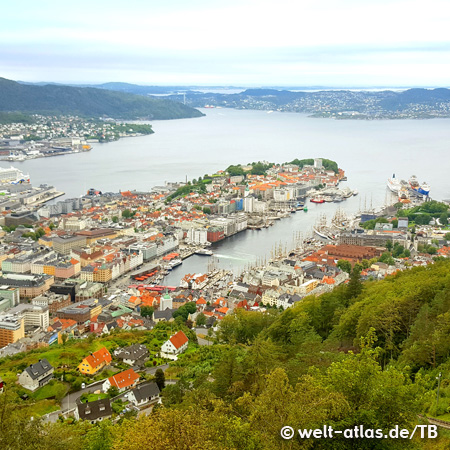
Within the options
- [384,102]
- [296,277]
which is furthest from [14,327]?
[384,102]

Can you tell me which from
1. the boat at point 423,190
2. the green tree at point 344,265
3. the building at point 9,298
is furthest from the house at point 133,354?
the boat at point 423,190

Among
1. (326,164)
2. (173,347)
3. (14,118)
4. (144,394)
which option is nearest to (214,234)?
(173,347)

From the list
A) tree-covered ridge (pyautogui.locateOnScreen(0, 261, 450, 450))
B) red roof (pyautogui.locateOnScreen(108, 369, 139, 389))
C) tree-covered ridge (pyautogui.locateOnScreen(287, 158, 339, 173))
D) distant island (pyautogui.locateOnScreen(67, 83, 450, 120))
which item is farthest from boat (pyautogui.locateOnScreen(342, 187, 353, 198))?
distant island (pyautogui.locateOnScreen(67, 83, 450, 120))

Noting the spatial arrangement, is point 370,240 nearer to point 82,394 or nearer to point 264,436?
point 82,394

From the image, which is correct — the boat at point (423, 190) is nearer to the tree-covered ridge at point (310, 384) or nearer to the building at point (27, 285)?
the tree-covered ridge at point (310, 384)

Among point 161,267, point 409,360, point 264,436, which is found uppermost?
point 264,436

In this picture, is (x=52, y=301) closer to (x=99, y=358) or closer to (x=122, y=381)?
(x=99, y=358)
